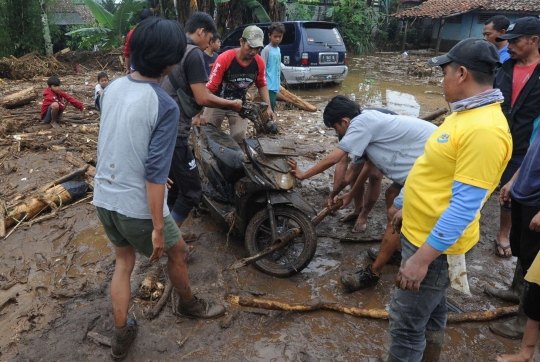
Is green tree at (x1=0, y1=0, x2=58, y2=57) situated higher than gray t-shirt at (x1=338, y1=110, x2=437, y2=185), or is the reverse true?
green tree at (x1=0, y1=0, x2=58, y2=57)

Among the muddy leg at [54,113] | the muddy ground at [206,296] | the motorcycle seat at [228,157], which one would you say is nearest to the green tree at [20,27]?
the muddy leg at [54,113]

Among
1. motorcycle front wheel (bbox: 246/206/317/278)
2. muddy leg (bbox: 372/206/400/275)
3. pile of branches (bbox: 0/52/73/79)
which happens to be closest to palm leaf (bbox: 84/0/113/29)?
pile of branches (bbox: 0/52/73/79)

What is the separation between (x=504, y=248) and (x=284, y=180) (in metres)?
2.43

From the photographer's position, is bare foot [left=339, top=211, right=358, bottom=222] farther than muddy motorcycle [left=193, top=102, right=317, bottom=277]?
Yes

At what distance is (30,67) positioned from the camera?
12789 mm

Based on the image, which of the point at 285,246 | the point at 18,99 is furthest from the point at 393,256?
the point at 18,99

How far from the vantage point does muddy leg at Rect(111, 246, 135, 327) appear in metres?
2.43

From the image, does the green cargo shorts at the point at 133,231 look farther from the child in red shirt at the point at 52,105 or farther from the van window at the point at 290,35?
the van window at the point at 290,35

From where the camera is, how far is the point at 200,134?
4.24 meters

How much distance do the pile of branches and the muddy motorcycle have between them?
11811 millimetres

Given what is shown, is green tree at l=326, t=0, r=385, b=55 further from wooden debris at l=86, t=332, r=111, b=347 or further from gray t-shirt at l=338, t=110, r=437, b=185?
wooden debris at l=86, t=332, r=111, b=347

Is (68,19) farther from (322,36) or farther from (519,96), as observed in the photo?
(519,96)

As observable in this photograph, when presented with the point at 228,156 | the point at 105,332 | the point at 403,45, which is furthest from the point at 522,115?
the point at 403,45

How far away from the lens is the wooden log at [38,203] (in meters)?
4.14
